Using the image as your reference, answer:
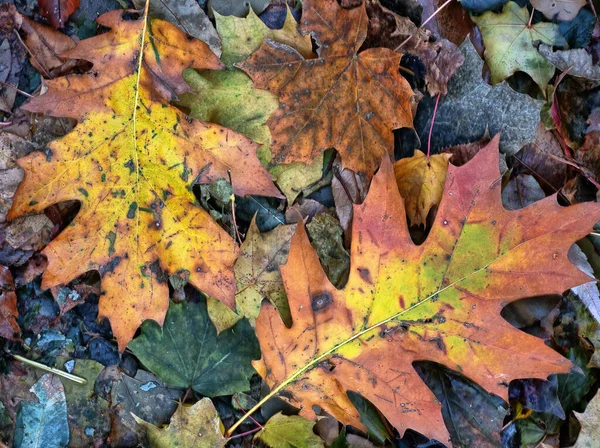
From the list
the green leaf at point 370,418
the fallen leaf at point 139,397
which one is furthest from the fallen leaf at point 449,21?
the fallen leaf at point 139,397

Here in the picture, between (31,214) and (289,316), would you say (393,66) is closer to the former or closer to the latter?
(289,316)

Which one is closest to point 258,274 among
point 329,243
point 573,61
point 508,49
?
point 329,243

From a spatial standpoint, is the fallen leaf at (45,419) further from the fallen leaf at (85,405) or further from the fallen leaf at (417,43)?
the fallen leaf at (417,43)

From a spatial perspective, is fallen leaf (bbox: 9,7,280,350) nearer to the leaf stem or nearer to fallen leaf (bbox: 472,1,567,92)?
the leaf stem

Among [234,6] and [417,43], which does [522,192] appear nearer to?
[417,43]

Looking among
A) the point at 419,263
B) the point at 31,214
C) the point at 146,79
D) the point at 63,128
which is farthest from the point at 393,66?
the point at 31,214

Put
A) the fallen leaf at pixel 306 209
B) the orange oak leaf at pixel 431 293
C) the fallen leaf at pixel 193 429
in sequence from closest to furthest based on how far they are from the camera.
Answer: the orange oak leaf at pixel 431 293 < the fallen leaf at pixel 193 429 < the fallen leaf at pixel 306 209
